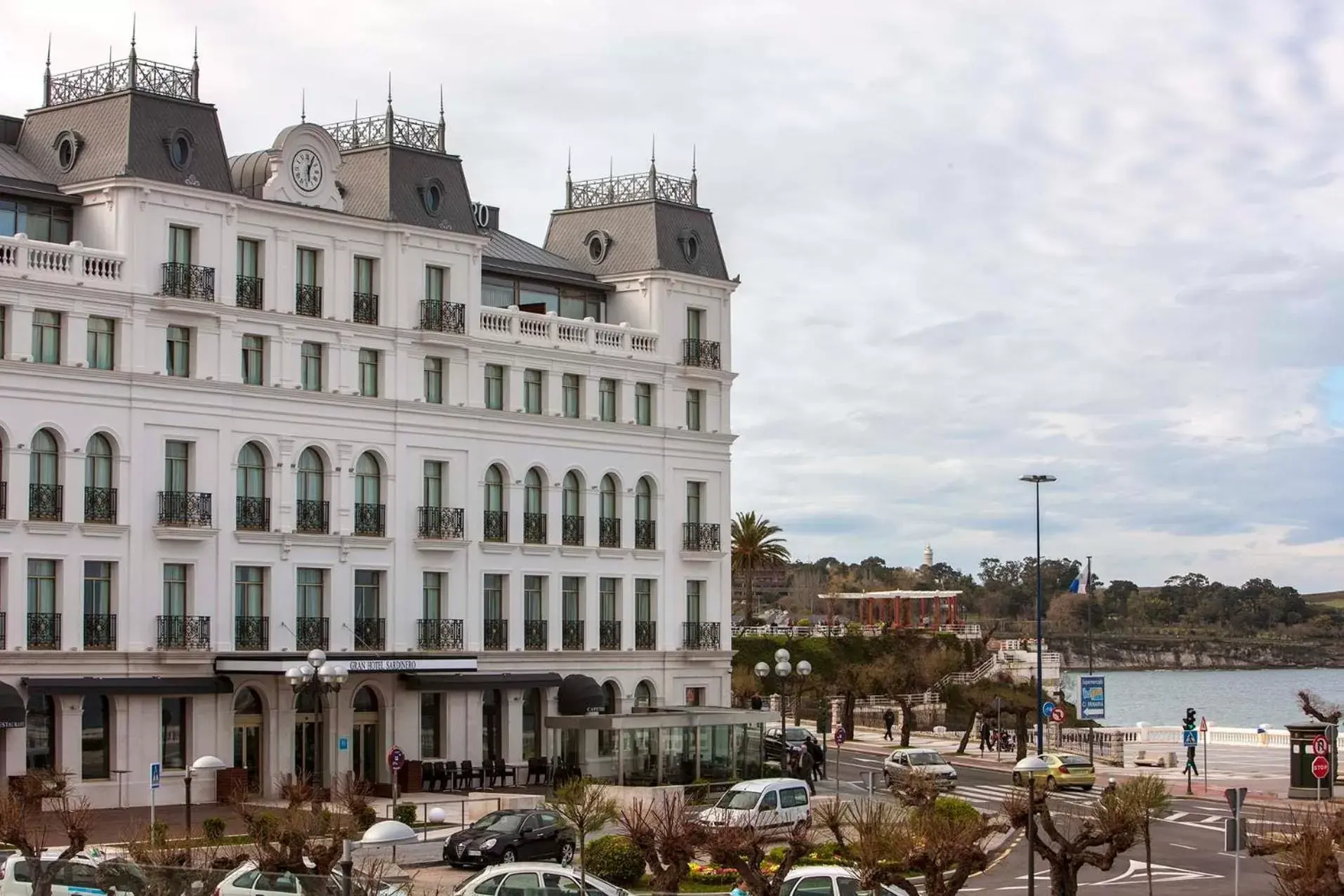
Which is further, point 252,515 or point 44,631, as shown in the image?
point 252,515

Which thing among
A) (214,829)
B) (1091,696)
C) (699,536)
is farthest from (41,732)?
(1091,696)

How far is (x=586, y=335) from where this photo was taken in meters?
75.9

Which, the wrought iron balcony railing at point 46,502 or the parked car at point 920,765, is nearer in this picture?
the wrought iron balcony railing at point 46,502

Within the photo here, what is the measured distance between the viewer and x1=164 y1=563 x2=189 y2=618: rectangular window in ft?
208

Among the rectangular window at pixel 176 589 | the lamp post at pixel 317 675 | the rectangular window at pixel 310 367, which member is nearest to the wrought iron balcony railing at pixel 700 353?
the rectangular window at pixel 310 367

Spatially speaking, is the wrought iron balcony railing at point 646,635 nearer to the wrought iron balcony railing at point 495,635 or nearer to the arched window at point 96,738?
the wrought iron balcony railing at point 495,635

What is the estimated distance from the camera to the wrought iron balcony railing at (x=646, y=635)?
7731cm

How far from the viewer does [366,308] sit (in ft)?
227

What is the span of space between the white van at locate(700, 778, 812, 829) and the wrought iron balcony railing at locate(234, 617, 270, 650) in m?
16.9

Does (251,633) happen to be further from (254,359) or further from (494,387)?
(494,387)

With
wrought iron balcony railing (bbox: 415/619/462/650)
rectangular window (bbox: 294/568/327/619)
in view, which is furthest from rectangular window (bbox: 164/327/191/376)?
wrought iron balcony railing (bbox: 415/619/462/650)

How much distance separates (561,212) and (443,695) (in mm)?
21347

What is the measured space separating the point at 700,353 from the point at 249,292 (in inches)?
768

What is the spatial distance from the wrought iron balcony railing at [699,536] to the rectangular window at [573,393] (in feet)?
21.1
